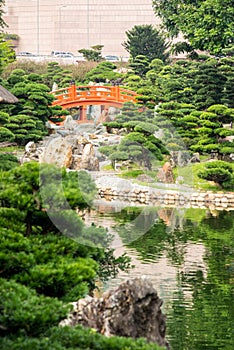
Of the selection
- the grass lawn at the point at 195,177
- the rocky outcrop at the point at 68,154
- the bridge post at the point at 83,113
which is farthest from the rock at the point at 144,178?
the bridge post at the point at 83,113

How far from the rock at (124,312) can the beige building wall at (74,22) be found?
55672 mm

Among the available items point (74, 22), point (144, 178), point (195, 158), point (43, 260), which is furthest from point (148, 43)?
point (43, 260)

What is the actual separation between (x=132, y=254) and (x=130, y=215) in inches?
Result: 205

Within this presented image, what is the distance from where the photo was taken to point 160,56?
4428 centimetres

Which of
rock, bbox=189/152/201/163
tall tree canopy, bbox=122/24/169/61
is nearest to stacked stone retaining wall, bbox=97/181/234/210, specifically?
rock, bbox=189/152/201/163

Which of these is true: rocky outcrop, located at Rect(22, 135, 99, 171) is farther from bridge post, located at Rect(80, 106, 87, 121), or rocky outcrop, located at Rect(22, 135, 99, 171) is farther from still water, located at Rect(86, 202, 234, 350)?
bridge post, located at Rect(80, 106, 87, 121)

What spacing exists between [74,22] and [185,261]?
51.1m

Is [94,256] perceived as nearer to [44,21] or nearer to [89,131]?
[89,131]

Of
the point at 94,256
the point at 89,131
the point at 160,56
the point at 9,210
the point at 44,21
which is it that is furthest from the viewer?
the point at 44,21

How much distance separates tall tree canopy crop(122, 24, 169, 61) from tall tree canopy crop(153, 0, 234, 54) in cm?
816

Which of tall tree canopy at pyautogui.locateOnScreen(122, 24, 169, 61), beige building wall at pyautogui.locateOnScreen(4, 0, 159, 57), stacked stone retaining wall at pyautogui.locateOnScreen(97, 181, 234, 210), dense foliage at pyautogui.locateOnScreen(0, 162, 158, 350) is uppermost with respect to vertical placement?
beige building wall at pyautogui.locateOnScreen(4, 0, 159, 57)

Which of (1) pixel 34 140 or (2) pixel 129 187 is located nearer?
(2) pixel 129 187

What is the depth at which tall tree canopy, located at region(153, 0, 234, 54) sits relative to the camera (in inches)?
1233

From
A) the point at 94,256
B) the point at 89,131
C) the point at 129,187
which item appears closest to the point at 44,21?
the point at 89,131
